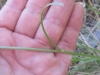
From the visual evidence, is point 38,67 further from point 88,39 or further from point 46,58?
point 88,39

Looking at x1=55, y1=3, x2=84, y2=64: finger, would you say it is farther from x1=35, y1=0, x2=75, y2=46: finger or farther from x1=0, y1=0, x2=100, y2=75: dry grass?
x1=0, y1=0, x2=100, y2=75: dry grass

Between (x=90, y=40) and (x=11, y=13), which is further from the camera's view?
(x=90, y=40)

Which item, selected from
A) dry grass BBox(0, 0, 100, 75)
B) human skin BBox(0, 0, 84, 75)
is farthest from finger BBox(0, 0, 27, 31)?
dry grass BBox(0, 0, 100, 75)

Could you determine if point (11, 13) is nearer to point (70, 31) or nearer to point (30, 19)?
point (30, 19)

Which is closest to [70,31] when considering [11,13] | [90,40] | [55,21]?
[55,21]

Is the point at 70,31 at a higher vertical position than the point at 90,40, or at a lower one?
higher
